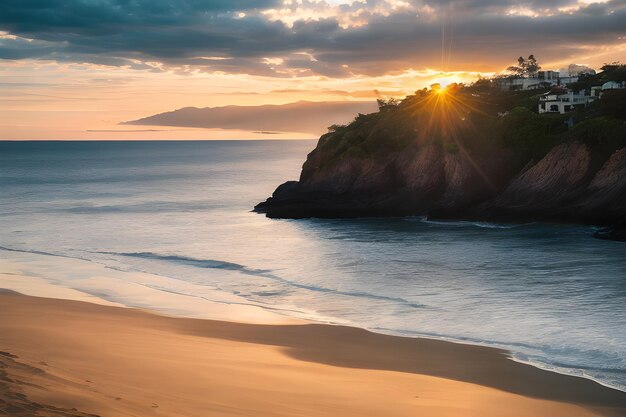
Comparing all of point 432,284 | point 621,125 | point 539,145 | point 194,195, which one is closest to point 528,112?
point 539,145

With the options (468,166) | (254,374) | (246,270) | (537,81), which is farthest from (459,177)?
(537,81)

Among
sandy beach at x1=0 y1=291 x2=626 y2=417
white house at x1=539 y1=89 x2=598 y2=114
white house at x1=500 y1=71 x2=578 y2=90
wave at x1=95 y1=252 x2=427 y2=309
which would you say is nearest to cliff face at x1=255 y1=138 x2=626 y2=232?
white house at x1=539 y1=89 x2=598 y2=114

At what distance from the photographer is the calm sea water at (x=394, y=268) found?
22.6 m

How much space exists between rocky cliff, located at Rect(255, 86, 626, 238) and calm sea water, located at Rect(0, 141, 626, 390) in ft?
9.68

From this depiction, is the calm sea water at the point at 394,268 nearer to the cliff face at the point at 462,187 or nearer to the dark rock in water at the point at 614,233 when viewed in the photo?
the dark rock in water at the point at 614,233

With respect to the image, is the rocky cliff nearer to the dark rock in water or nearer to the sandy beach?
the dark rock in water

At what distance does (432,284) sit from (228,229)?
1143 inches

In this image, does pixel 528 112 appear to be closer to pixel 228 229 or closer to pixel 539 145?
pixel 539 145

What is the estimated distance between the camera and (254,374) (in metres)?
15.9

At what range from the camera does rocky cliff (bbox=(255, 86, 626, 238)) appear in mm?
52719

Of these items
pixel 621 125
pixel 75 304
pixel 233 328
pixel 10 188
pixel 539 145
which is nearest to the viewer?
pixel 233 328

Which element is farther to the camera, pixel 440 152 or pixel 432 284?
pixel 440 152

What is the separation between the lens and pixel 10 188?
10781 cm

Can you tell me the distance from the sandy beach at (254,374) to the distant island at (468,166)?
2865cm
